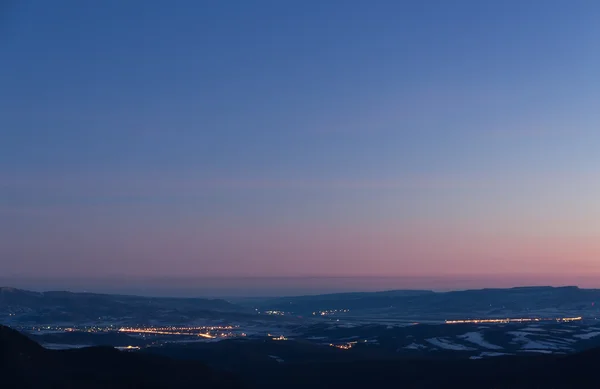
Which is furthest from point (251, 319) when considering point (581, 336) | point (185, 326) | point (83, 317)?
point (581, 336)

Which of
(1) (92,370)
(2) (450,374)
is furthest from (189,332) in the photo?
(1) (92,370)

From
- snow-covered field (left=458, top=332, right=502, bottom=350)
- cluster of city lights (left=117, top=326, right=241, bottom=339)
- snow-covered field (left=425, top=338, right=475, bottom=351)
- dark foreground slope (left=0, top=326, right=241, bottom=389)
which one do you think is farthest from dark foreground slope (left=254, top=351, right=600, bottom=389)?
cluster of city lights (left=117, top=326, right=241, bottom=339)

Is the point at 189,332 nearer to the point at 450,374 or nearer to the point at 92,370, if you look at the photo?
the point at 450,374

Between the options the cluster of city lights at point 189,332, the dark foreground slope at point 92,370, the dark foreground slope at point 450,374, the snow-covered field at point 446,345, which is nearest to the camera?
the dark foreground slope at point 92,370

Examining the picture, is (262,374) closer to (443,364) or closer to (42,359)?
(443,364)

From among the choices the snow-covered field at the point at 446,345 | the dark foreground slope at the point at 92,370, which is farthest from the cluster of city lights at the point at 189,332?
the dark foreground slope at the point at 92,370

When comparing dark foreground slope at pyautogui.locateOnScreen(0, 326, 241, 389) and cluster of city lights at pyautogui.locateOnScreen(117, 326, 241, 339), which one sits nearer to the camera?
dark foreground slope at pyautogui.locateOnScreen(0, 326, 241, 389)

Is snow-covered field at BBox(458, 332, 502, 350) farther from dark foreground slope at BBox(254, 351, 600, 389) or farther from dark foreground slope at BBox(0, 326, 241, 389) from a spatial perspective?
dark foreground slope at BBox(0, 326, 241, 389)

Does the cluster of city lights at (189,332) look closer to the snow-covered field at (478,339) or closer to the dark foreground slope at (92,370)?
the snow-covered field at (478,339)
